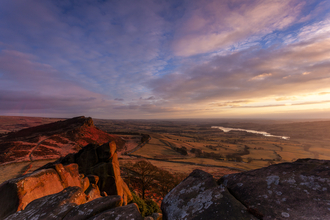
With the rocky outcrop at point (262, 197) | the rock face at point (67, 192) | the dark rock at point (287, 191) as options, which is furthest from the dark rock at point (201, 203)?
the rock face at point (67, 192)

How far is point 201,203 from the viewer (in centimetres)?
427

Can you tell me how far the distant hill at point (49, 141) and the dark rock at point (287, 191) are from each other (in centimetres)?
5886

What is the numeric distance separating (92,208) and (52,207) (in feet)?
7.27

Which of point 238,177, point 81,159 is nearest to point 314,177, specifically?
→ point 238,177

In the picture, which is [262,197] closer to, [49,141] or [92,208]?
[92,208]

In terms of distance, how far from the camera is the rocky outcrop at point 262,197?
326 cm

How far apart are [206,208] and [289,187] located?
2.49 metres

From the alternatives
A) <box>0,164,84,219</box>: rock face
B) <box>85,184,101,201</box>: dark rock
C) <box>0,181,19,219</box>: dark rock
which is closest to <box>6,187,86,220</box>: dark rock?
<box>0,164,84,219</box>: rock face

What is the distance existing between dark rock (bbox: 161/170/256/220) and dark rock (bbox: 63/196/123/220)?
6.77 feet

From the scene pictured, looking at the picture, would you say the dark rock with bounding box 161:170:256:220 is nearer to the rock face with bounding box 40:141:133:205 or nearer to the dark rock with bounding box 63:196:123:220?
the dark rock with bounding box 63:196:123:220

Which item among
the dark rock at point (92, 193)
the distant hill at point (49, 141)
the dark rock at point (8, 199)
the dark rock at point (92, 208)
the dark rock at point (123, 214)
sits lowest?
the distant hill at point (49, 141)

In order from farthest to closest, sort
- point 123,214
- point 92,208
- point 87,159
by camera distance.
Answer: point 87,159 → point 92,208 → point 123,214

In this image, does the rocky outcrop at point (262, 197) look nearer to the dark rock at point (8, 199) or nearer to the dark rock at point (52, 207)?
the dark rock at point (52, 207)

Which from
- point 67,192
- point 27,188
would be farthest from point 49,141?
point 67,192
